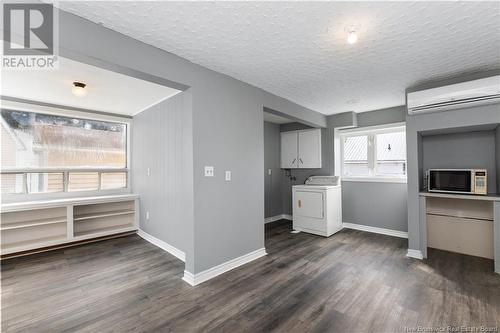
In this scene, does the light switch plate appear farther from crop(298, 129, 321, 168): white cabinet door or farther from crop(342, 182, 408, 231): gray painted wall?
crop(342, 182, 408, 231): gray painted wall

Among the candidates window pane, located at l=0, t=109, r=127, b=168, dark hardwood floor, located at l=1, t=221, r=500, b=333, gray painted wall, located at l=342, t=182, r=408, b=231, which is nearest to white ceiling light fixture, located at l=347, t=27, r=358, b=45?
dark hardwood floor, located at l=1, t=221, r=500, b=333

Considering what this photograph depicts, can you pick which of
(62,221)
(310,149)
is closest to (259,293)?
(310,149)

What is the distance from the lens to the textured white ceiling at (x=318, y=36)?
1617 mm

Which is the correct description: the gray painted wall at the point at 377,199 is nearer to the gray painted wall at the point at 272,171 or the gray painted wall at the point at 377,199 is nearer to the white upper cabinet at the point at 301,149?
the white upper cabinet at the point at 301,149

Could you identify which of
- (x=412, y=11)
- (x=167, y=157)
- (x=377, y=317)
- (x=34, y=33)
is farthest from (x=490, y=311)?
(x=34, y=33)

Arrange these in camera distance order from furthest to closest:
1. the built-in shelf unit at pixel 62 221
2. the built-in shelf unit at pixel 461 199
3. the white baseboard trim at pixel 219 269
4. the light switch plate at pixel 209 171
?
the built-in shelf unit at pixel 62 221 < the built-in shelf unit at pixel 461 199 < the light switch plate at pixel 209 171 < the white baseboard trim at pixel 219 269

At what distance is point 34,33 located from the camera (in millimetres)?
1552

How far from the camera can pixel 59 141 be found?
3865 millimetres

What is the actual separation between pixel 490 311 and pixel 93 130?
6039 mm

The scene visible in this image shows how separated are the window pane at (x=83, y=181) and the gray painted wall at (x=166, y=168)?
0.74m

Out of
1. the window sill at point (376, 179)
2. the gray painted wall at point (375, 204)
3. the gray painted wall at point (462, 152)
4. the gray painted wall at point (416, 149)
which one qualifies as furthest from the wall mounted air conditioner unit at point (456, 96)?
the gray painted wall at point (375, 204)

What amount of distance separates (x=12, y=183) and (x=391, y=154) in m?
6.58

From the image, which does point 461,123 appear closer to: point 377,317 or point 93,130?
point 377,317

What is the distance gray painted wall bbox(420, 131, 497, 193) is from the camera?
308 centimetres
